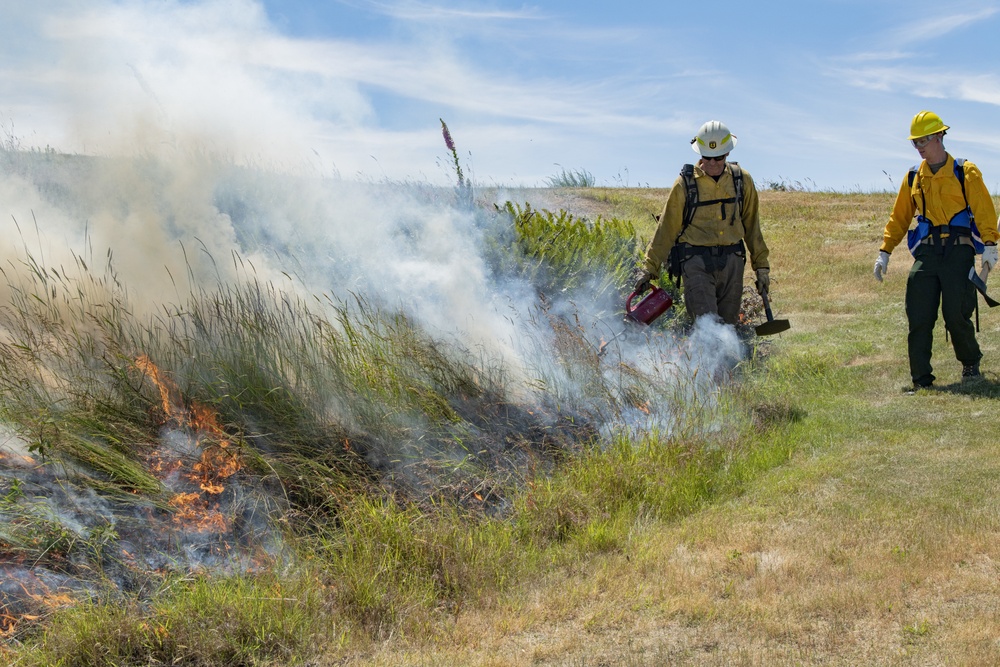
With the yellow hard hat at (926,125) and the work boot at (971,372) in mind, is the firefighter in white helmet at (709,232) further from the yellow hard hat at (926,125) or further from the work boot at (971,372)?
the work boot at (971,372)

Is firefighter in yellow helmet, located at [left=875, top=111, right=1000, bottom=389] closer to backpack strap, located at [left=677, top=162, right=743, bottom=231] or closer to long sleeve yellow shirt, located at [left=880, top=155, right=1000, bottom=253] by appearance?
long sleeve yellow shirt, located at [left=880, top=155, right=1000, bottom=253]

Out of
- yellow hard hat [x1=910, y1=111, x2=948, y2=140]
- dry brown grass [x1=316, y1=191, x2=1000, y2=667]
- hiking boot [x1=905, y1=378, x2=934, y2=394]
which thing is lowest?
dry brown grass [x1=316, y1=191, x2=1000, y2=667]

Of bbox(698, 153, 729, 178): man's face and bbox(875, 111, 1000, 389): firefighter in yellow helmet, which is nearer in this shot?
bbox(875, 111, 1000, 389): firefighter in yellow helmet

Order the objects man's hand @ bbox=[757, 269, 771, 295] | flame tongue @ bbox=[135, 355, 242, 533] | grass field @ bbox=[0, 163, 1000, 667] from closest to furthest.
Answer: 1. grass field @ bbox=[0, 163, 1000, 667]
2. flame tongue @ bbox=[135, 355, 242, 533]
3. man's hand @ bbox=[757, 269, 771, 295]

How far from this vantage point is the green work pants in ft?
22.4

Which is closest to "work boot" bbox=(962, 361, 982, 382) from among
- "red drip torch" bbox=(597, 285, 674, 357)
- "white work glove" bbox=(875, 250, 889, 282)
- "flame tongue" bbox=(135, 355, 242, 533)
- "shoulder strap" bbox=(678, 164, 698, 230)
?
"white work glove" bbox=(875, 250, 889, 282)

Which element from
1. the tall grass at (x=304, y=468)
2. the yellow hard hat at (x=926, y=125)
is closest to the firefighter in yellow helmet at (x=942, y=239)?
the yellow hard hat at (x=926, y=125)

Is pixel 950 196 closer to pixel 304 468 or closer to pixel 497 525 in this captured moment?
pixel 497 525

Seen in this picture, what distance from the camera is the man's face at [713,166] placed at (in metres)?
6.97

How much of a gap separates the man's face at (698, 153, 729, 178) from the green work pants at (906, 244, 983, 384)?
1.60 meters

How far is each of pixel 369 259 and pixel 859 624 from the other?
5425mm

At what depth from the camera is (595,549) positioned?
4387mm

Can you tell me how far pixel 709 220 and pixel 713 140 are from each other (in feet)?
2.10

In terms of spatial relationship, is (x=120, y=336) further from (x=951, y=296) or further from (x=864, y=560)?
(x=951, y=296)
